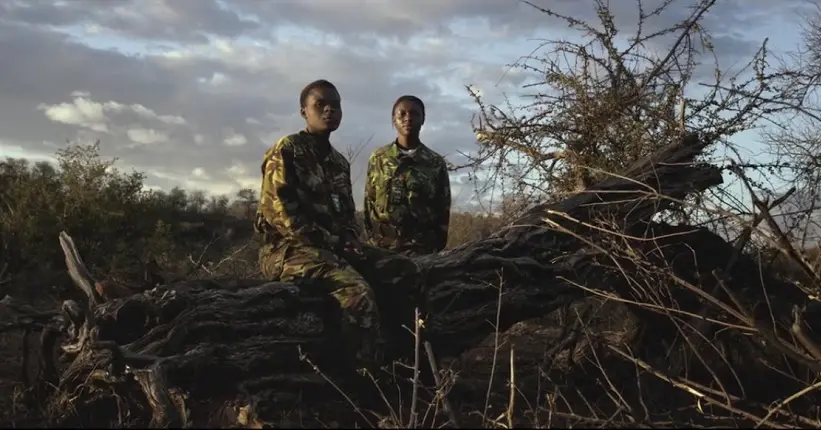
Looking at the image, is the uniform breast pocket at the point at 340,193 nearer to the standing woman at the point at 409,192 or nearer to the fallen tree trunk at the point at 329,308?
the fallen tree trunk at the point at 329,308

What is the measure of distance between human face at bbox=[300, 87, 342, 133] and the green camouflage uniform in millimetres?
95

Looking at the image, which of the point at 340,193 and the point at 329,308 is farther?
the point at 340,193

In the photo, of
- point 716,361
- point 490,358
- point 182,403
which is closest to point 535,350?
point 490,358

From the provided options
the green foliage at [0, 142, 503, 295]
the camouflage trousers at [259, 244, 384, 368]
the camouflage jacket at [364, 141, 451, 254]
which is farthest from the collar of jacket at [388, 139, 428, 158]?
the green foliage at [0, 142, 503, 295]

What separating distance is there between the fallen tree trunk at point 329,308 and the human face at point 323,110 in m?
0.96

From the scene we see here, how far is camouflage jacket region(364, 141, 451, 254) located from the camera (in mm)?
6797

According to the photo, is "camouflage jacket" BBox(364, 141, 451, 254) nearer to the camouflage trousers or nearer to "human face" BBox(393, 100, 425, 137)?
"human face" BBox(393, 100, 425, 137)

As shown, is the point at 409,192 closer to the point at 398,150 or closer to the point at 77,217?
the point at 398,150

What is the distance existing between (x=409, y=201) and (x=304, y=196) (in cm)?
166

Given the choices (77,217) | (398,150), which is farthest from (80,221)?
(398,150)

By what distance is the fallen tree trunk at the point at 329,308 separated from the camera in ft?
15.0

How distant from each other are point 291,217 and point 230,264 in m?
3.70

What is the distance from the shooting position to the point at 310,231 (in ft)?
16.9

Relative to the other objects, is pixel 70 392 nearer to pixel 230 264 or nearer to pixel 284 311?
pixel 284 311
